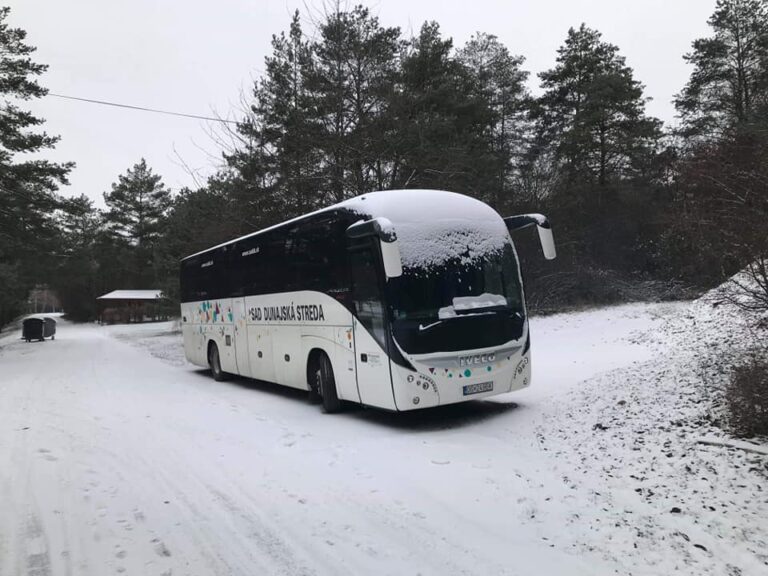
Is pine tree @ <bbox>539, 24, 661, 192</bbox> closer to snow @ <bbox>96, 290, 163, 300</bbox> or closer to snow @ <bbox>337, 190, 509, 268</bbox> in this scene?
snow @ <bbox>337, 190, 509, 268</bbox>

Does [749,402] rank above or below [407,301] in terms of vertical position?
below

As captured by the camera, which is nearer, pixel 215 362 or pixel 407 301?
pixel 407 301

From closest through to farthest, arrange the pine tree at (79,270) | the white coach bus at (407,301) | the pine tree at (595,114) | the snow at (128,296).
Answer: the white coach bus at (407,301) → the pine tree at (595,114) → the pine tree at (79,270) → the snow at (128,296)

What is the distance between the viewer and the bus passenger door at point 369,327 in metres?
7.70

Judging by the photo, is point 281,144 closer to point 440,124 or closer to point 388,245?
point 440,124

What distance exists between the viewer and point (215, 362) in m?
15.1

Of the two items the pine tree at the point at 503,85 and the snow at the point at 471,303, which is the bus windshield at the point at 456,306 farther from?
the pine tree at the point at 503,85

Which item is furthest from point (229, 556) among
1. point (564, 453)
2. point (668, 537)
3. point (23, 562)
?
point (564, 453)

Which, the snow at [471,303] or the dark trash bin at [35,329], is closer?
the snow at [471,303]

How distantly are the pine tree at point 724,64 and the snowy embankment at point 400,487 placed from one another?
23.7 m

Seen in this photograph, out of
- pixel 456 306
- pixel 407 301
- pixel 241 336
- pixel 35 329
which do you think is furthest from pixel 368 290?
pixel 35 329

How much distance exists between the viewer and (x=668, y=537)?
4.11m

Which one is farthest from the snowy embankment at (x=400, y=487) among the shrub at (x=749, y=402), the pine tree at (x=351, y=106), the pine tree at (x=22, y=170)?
the pine tree at (x=22, y=170)

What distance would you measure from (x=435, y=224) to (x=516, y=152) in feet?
91.1
